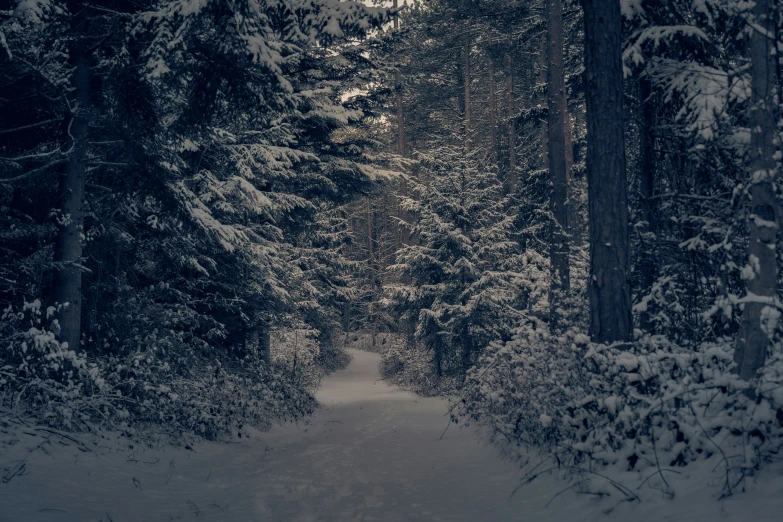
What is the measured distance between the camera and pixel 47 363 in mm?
7738

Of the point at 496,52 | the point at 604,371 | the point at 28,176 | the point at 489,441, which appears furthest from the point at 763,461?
the point at 496,52

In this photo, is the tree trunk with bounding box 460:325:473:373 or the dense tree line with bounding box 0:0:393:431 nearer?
the dense tree line with bounding box 0:0:393:431

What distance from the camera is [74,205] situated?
28.6 ft

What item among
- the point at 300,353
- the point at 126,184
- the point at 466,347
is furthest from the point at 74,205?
the point at 300,353

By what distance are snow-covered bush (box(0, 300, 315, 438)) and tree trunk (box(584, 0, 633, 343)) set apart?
6.68m

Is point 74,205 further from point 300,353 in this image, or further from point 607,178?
point 300,353

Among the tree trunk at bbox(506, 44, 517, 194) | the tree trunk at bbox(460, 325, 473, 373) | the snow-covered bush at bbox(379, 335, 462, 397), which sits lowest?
the snow-covered bush at bbox(379, 335, 462, 397)

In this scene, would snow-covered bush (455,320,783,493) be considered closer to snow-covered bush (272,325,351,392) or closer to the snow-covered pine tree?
the snow-covered pine tree

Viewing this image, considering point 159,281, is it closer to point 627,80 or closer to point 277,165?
point 277,165

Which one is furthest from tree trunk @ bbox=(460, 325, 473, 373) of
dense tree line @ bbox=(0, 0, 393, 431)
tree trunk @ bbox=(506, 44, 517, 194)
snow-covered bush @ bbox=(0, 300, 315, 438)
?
tree trunk @ bbox=(506, 44, 517, 194)

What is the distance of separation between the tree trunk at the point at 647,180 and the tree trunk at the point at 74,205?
9.40 meters

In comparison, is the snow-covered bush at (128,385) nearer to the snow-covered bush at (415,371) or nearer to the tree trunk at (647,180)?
the snow-covered bush at (415,371)

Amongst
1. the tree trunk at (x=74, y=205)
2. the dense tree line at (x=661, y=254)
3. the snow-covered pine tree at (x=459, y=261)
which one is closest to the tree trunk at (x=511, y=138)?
the snow-covered pine tree at (x=459, y=261)

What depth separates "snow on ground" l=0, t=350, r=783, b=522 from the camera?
4.45 metres
